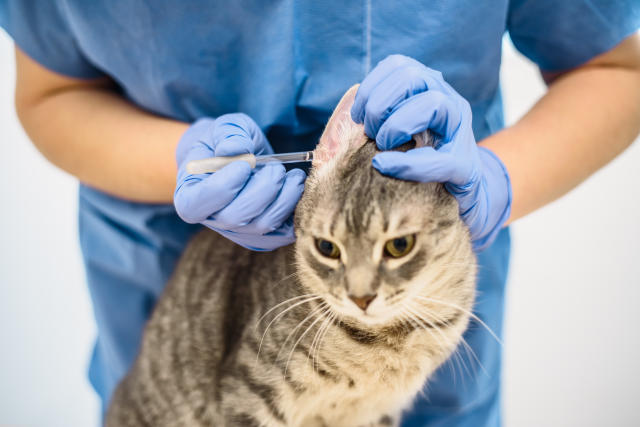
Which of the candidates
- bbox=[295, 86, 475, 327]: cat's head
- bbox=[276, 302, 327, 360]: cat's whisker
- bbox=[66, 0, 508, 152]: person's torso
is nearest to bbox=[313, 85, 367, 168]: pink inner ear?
bbox=[295, 86, 475, 327]: cat's head

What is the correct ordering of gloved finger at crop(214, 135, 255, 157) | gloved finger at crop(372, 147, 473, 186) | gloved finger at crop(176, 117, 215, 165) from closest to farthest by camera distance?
gloved finger at crop(372, 147, 473, 186), gloved finger at crop(214, 135, 255, 157), gloved finger at crop(176, 117, 215, 165)

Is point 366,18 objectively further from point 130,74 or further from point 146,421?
point 146,421

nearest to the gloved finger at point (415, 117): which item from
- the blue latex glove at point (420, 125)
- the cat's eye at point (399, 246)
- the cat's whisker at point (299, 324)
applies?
the blue latex glove at point (420, 125)

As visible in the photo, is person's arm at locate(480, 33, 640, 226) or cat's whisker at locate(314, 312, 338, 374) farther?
person's arm at locate(480, 33, 640, 226)

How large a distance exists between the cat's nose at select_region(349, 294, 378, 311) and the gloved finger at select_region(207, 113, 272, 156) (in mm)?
252

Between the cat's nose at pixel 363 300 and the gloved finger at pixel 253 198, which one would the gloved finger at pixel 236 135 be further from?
the cat's nose at pixel 363 300

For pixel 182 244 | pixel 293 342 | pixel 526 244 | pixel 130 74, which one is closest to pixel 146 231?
pixel 182 244

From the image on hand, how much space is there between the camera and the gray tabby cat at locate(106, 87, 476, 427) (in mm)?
683

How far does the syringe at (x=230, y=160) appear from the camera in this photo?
28.5 inches

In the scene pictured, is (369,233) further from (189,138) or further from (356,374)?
(189,138)

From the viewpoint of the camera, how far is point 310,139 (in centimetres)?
91

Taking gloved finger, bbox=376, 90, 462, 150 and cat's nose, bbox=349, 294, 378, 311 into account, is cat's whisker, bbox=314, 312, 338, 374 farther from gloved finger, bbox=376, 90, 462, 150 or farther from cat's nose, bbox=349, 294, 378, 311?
gloved finger, bbox=376, 90, 462, 150

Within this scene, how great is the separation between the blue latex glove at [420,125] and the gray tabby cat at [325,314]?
32 millimetres

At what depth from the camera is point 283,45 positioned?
821mm
